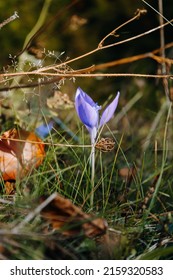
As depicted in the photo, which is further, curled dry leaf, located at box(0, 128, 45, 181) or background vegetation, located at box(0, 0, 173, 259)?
curled dry leaf, located at box(0, 128, 45, 181)

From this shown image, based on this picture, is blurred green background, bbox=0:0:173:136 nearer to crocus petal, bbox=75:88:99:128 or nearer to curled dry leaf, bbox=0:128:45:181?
curled dry leaf, bbox=0:128:45:181

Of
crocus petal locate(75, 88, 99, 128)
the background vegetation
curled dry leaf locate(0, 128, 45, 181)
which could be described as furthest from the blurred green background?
crocus petal locate(75, 88, 99, 128)

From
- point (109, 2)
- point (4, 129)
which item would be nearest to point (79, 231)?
point (4, 129)

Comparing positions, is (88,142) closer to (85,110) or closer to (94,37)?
(85,110)

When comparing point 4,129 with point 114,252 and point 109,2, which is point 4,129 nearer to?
point 114,252

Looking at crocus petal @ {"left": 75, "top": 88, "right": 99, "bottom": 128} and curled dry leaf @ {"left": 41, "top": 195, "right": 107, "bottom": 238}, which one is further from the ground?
crocus petal @ {"left": 75, "top": 88, "right": 99, "bottom": 128}
